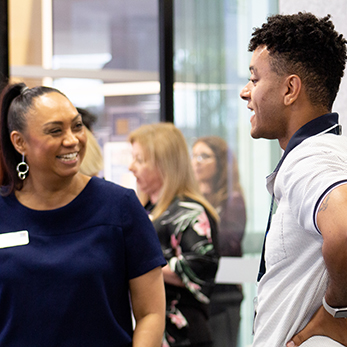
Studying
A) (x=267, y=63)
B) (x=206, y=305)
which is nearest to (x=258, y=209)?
(x=206, y=305)

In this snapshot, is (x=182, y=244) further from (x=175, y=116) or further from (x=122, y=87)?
(x=122, y=87)

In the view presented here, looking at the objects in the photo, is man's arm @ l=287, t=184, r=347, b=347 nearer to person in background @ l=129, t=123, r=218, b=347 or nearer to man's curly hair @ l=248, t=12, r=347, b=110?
man's curly hair @ l=248, t=12, r=347, b=110

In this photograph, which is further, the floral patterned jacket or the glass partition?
the glass partition

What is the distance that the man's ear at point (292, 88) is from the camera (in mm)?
1110

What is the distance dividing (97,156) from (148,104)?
1.89 m

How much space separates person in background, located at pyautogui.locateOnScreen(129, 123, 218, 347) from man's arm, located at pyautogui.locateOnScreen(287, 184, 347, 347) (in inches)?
49.3

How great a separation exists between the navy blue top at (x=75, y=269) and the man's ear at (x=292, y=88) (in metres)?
0.65

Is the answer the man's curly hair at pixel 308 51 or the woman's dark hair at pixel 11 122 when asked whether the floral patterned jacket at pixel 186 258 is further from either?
the man's curly hair at pixel 308 51

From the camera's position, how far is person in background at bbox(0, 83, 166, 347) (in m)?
1.46

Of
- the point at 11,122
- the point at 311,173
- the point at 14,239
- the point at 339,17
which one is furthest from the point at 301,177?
the point at 339,17

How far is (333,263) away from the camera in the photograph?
92 cm

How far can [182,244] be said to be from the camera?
2.30 m

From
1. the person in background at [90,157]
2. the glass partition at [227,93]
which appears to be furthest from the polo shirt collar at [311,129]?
the glass partition at [227,93]

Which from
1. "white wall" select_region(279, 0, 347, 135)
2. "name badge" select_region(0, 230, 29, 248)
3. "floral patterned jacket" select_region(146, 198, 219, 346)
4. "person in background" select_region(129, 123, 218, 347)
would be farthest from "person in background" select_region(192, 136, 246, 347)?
"name badge" select_region(0, 230, 29, 248)
